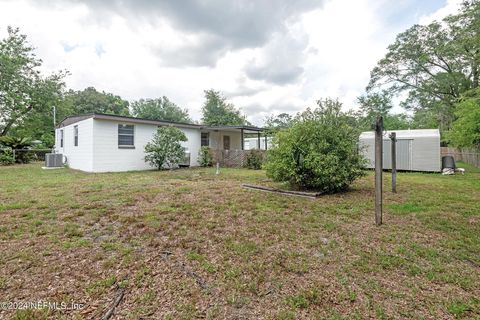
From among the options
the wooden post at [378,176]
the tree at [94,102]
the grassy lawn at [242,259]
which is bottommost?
the grassy lawn at [242,259]

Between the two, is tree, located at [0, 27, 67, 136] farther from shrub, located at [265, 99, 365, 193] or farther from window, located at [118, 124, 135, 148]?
shrub, located at [265, 99, 365, 193]

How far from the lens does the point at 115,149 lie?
10.6 metres

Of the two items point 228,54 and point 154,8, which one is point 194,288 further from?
point 228,54

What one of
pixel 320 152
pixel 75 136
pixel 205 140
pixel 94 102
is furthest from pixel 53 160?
pixel 94 102

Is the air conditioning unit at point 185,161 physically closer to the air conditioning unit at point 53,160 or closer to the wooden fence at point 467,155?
the air conditioning unit at point 53,160

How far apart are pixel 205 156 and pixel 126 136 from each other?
4.21 m

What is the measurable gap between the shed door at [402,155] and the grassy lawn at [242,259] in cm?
665

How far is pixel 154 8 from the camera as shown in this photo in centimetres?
728

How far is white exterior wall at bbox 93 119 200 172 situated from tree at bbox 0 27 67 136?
11669 millimetres

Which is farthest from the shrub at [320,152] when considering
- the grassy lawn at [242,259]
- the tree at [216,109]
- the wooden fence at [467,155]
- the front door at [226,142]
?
the tree at [216,109]

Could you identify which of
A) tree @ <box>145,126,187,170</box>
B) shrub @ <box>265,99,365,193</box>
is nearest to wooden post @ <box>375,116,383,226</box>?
shrub @ <box>265,99,365,193</box>

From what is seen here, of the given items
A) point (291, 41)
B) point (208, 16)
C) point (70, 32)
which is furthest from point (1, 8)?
point (291, 41)

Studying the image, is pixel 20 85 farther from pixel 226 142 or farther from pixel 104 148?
pixel 226 142

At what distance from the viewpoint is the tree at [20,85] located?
1593cm
